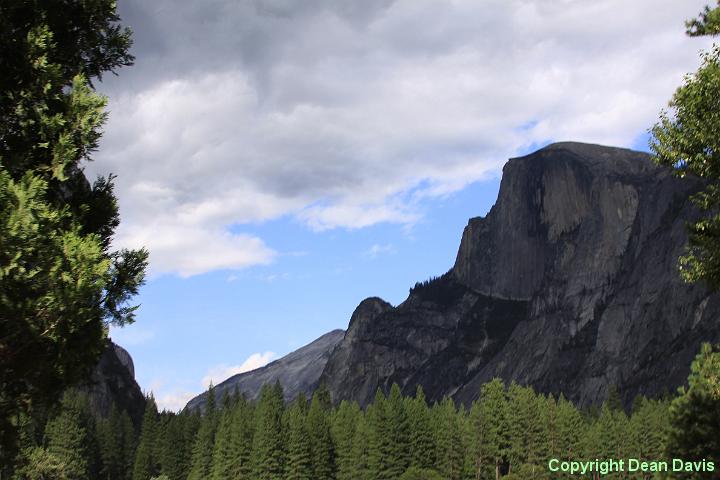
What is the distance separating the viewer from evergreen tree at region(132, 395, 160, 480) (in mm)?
113125

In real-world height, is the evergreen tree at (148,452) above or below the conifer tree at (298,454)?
above

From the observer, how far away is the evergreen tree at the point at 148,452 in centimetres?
11312

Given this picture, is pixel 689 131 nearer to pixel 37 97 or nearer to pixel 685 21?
pixel 685 21

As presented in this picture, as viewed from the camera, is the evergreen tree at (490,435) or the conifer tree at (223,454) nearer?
the evergreen tree at (490,435)

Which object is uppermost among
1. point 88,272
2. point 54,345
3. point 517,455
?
point 88,272

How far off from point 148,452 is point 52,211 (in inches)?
4505

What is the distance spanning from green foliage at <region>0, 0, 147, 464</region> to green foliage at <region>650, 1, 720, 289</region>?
12554 mm

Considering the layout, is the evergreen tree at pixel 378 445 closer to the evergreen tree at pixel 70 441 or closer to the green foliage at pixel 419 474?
the green foliage at pixel 419 474

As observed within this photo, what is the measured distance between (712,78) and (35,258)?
14.6 meters

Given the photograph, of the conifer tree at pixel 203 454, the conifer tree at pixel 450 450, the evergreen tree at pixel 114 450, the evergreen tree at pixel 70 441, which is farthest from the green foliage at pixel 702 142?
the evergreen tree at pixel 114 450

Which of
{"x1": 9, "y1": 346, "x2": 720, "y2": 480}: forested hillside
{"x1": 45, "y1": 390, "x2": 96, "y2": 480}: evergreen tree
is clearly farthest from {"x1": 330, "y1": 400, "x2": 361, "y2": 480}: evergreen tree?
{"x1": 45, "y1": 390, "x2": 96, "y2": 480}: evergreen tree

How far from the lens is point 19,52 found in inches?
513

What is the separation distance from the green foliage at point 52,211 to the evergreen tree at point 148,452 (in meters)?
108

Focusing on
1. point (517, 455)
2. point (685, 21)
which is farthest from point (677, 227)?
point (685, 21)
